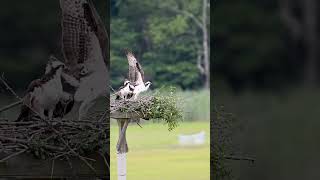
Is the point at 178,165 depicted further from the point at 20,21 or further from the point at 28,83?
the point at 20,21

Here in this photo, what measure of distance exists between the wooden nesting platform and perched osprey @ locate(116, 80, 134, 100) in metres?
0.51

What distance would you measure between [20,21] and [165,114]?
1.37 m

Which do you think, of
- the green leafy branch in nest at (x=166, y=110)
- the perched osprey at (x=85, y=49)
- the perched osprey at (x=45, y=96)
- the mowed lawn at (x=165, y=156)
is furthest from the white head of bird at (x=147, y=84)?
the perched osprey at (x=45, y=96)

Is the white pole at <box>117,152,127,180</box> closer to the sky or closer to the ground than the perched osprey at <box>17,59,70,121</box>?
closer to the ground

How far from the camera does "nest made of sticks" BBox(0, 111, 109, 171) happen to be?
172 inches

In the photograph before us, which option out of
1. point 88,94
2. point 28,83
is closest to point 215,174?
point 88,94

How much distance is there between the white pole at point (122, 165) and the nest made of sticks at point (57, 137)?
0.30 m

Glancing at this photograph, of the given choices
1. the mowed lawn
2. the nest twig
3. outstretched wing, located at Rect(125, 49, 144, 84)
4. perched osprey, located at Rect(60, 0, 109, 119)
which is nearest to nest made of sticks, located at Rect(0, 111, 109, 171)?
the nest twig

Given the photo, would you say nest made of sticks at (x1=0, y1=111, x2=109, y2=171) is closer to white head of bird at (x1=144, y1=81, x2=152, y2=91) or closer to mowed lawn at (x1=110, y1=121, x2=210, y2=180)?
mowed lawn at (x1=110, y1=121, x2=210, y2=180)

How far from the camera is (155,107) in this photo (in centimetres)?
457

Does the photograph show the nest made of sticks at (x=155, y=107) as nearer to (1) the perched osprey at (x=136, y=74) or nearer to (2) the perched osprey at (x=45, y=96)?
(1) the perched osprey at (x=136, y=74)

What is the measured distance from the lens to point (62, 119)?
14.4 ft

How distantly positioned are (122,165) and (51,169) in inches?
23.9

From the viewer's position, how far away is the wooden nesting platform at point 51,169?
432 cm
